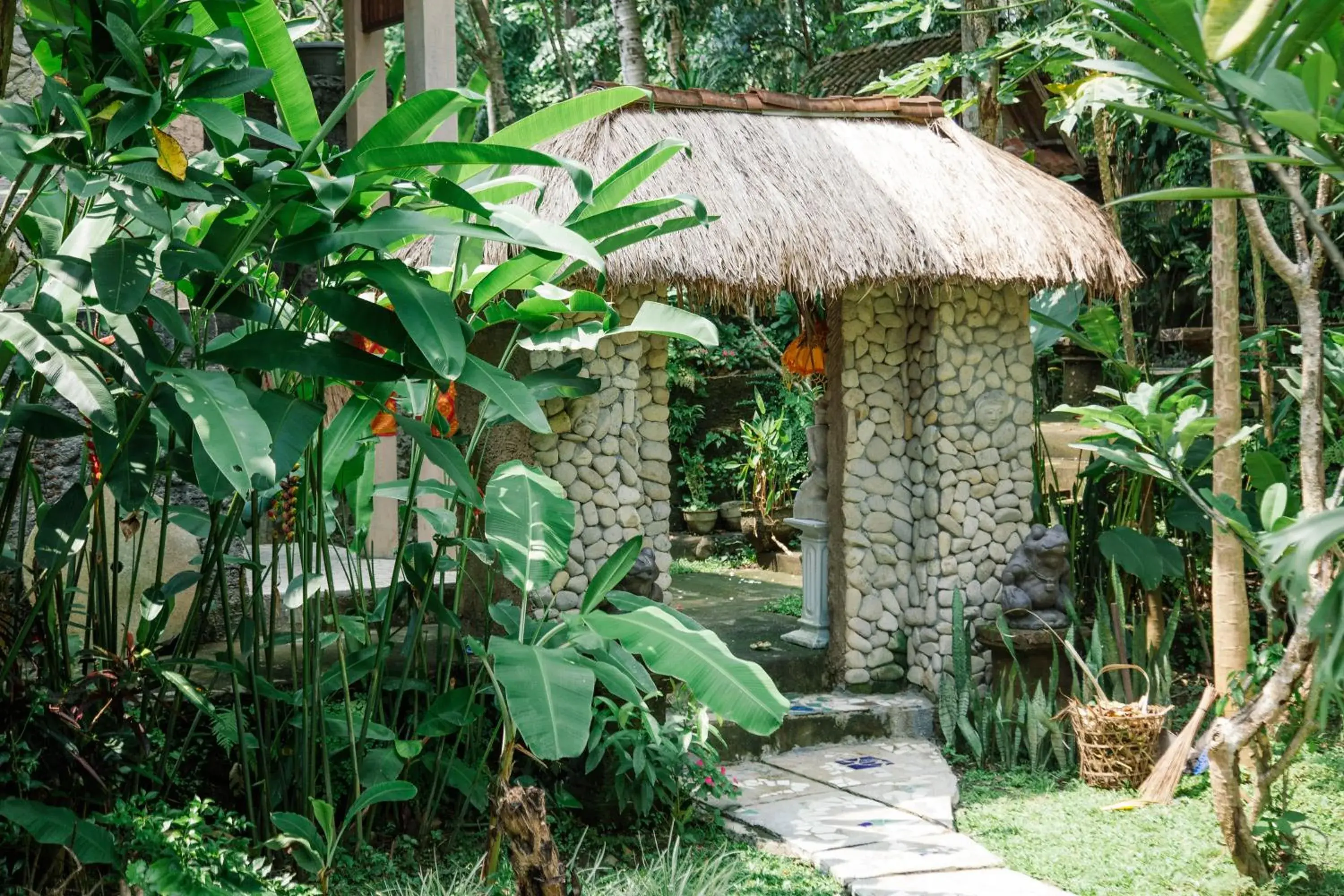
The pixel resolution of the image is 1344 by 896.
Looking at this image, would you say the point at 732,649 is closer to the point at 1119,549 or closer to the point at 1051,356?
the point at 1119,549

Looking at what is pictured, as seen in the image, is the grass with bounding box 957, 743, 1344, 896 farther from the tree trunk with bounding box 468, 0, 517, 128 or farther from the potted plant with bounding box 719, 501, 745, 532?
the tree trunk with bounding box 468, 0, 517, 128

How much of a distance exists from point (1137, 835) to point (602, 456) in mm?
2611

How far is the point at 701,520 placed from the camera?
Result: 11305 mm

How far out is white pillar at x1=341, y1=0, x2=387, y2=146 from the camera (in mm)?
6996

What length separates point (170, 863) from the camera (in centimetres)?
309

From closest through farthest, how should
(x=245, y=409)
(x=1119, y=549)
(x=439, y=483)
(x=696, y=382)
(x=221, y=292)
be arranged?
(x=245, y=409), (x=221, y=292), (x=439, y=483), (x=1119, y=549), (x=696, y=382)

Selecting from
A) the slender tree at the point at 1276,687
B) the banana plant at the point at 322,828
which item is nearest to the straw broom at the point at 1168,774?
the slender tree at the point at 1276,687

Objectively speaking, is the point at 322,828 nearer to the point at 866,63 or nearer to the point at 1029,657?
the point at 1029,657

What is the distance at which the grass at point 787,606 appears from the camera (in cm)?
783

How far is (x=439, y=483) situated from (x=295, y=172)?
1.74 meters

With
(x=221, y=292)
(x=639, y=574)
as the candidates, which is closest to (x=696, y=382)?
(x=639, y=574)

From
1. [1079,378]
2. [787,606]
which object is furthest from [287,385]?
[1079,378]

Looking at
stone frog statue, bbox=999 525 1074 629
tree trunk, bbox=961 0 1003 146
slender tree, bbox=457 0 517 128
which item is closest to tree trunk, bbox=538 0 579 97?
slender tree, bbox=457 0 517 128

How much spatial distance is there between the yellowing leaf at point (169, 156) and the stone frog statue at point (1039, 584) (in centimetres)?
437
